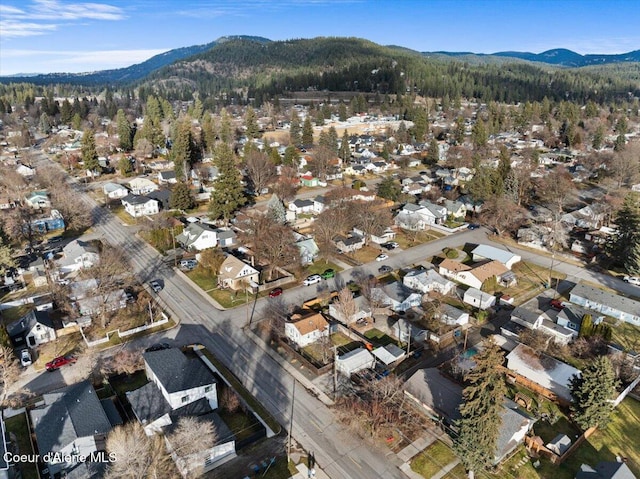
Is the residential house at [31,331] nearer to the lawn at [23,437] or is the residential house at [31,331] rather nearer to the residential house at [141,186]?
the lawn at [23,437]

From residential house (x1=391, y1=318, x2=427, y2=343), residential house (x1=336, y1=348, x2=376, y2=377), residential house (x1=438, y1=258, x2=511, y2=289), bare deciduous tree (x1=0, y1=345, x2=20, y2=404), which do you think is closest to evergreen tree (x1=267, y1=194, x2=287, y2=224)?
residential house (x1=438, y1=258, x2=511, y2=289)

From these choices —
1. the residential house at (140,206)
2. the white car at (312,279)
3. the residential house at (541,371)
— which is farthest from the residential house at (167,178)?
the residential house at (541,371)

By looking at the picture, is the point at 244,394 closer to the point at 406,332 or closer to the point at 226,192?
the point at 406,332

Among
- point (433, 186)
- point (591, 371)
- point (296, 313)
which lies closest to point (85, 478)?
point (296, 313)

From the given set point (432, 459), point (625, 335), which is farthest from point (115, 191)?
point (625, 335)

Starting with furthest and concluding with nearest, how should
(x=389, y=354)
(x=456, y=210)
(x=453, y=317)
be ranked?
(x=456, y=210)
(x=453, y=317)
(x=389, y=354)

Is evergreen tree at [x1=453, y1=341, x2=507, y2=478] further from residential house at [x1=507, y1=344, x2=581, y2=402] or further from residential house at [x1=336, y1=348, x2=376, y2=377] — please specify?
residential house at [x1=336, y1=348, x2=376, y2=377]
